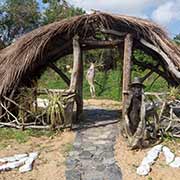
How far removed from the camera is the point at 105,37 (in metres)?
10.6

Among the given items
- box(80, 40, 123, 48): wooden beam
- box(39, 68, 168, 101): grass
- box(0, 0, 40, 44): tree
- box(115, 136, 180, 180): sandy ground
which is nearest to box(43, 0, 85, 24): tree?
box(0, 0, 40, 44): tree

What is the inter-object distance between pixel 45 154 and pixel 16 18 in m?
23.6

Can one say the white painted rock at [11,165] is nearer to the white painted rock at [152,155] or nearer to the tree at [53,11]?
the white painted rock at [152,155]

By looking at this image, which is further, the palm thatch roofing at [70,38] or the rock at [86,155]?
the palm thatch roofing at [70,38]

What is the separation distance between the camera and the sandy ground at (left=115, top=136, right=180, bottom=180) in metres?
6.79

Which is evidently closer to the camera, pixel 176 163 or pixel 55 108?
pixel 176 163

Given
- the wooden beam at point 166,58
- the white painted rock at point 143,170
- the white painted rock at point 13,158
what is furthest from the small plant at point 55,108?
the white painted rock at point 143,170

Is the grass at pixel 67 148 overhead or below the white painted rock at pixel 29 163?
overhead

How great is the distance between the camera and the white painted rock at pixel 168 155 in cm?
743

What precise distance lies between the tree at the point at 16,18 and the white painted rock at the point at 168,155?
2340 centimetres

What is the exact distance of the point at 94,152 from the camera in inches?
313

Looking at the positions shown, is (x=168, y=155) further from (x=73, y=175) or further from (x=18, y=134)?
(x=18, y=134)

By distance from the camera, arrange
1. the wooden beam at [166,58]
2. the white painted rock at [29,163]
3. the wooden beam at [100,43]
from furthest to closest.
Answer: the wooden beam at [100,43], the wooden beam at [166,58], the white painted rock at [29,163]

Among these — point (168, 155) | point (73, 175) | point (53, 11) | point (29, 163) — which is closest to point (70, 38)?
point (29, 163)
